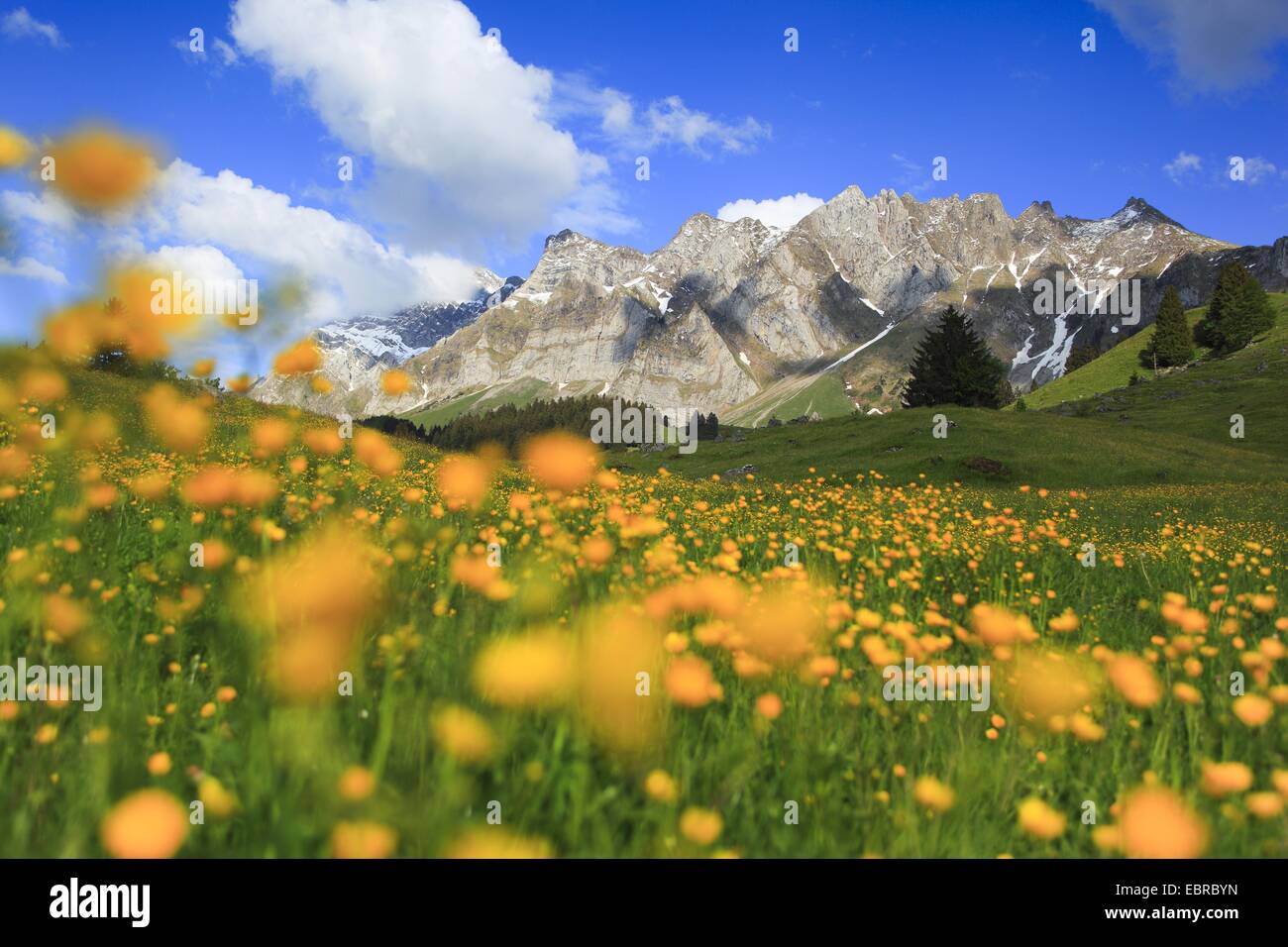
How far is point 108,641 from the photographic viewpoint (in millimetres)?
2488

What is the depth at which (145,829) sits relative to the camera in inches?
58.6

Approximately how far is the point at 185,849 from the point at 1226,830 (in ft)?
11.1

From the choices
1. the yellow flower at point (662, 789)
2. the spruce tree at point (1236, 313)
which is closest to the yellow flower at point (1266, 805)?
the yellow flower at point (662, 789)

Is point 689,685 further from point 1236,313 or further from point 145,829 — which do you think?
point 1236,313

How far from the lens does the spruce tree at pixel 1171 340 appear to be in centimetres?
7831

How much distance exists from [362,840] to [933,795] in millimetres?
1711

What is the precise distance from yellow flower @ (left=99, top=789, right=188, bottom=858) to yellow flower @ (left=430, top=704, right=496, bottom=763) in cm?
63

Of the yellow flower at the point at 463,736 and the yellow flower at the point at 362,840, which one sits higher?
the yellow flower at the point at 463,736

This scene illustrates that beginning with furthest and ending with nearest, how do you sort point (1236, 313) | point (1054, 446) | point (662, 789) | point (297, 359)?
1. point (1236, 313)
2. point (1054, 446)
3. point (297, 359)
4. point (662, 789)

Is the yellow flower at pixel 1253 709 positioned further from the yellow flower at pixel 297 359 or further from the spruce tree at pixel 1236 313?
the spruce tree at pixel 1236 313

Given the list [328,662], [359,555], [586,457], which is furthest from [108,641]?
[586,457]

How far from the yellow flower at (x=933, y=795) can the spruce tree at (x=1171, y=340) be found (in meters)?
98.8

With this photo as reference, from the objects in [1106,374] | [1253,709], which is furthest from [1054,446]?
[1106,374]

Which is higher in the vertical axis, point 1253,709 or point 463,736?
point 463,736
